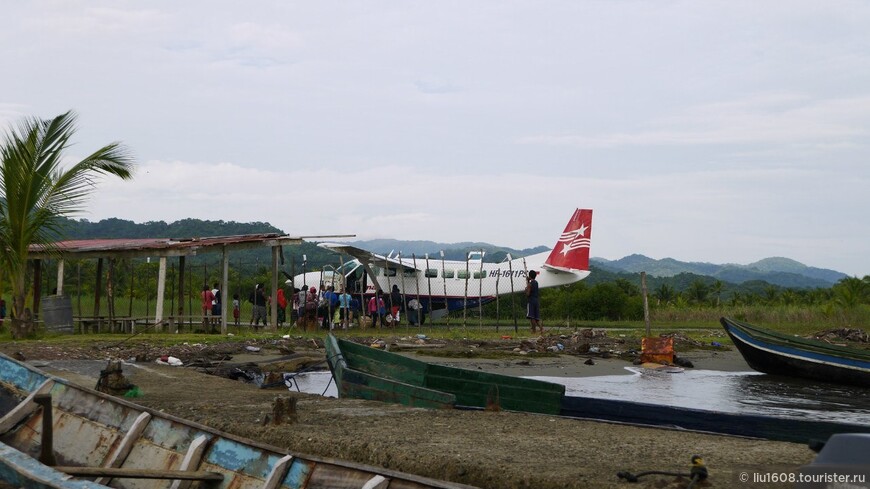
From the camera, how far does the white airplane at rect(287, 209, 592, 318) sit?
33062 millimetres

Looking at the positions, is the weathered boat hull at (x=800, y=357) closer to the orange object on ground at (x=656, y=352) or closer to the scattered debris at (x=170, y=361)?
the orange object on ground at (x=656, y=352)

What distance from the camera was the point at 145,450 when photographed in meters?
7.26

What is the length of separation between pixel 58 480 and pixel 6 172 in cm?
1541

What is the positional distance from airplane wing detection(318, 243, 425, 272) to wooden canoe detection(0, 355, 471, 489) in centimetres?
2196

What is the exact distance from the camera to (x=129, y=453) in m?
7.31

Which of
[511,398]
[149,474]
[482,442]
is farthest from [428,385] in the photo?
[149,474]

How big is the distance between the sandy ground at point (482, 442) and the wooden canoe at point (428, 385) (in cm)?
29

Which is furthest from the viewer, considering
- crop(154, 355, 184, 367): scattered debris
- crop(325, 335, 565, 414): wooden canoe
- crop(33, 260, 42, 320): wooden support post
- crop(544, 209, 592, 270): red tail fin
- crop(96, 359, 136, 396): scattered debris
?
crop(544, 209, 592, 270): red tail fin

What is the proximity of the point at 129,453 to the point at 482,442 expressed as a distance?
2.81 meters

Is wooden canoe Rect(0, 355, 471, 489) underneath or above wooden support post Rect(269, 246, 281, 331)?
underneath

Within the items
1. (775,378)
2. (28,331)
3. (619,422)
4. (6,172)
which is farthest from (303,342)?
(619,422)

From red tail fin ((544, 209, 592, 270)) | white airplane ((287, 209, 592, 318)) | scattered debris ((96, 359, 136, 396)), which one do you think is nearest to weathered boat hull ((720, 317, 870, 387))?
scattered debris ((96, 359, 136, 396))

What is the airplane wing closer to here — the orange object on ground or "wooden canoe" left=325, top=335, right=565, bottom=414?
the orange object on ground

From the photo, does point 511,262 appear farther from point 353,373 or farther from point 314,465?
point 314,465
